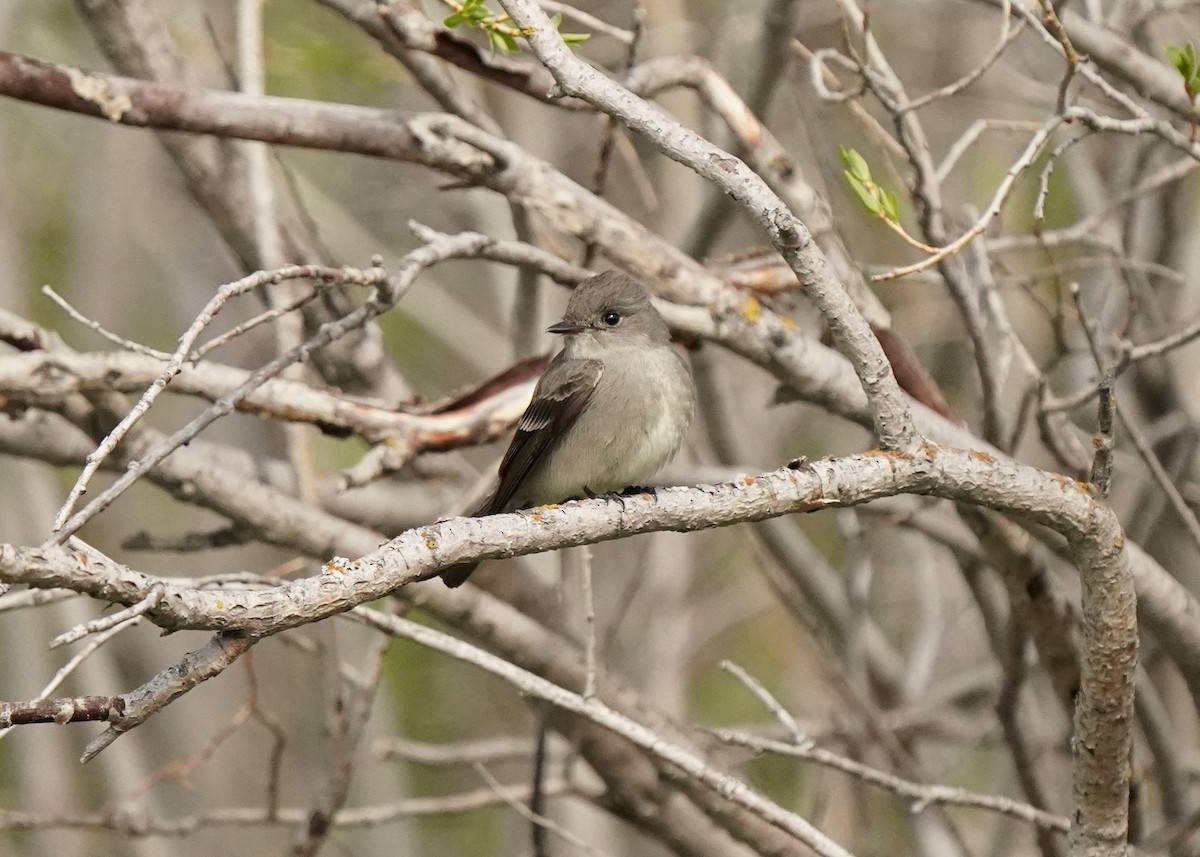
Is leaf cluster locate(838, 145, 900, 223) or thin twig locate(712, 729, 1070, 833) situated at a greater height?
leaf cluster locate(838, 145, 900, 223)

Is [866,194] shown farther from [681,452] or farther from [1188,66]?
[681,452]

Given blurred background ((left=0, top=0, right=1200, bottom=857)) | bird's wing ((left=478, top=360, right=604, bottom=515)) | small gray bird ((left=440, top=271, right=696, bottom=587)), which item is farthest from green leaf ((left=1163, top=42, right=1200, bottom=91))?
bird's wing ((left=478, top=360, right=604, bottom=515))

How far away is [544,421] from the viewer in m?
4.31

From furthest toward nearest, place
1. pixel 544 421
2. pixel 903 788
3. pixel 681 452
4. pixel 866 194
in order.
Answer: pixel 681 452 < pixel 544 421 < pixel 903 788 < pixel 866 194

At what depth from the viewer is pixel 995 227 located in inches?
253

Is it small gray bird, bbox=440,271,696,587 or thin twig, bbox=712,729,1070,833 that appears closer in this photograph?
thin twig, bbox=712,729,1070,833

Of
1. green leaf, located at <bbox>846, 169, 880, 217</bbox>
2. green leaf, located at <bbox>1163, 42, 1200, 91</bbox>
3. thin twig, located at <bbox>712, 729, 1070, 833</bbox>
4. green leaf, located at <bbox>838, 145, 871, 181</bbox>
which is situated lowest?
thin twig, located at <bbox>712, 729, 1070, 833</bbox>

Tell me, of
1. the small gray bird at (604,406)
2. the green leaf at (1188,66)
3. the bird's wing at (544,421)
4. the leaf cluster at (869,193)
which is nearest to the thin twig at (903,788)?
the small gray bird at (604,406)

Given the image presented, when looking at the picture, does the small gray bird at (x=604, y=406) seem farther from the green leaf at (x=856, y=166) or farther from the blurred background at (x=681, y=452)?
the green leaf at (x=856, y=166)

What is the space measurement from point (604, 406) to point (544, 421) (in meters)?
0.20

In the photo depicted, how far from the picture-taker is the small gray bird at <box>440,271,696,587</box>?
14.0 feet

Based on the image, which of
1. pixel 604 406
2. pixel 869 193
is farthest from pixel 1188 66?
pixel 604 406

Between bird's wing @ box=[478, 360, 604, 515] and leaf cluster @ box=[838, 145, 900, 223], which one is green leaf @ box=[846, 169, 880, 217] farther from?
bird's wing @ box=[478, 360, 604, 515]

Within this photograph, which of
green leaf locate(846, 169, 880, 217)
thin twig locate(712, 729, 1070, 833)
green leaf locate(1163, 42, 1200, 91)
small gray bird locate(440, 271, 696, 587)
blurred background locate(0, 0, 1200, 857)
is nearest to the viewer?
green leaf locate(846, 169, 880, 217)
